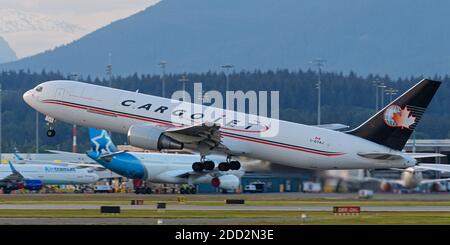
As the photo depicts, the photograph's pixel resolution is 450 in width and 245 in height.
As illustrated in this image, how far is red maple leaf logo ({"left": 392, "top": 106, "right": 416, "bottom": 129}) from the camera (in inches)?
3073

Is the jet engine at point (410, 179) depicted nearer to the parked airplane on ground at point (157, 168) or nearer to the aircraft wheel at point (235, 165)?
the aircraft wheel at point (235, 165)

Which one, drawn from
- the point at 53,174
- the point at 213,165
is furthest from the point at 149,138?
the point at 53,174

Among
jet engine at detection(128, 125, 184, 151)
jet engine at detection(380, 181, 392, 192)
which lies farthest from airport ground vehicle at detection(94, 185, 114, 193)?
jet engine at detection(380, 181, 392, 192)

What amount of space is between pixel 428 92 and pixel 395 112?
2.57 meters

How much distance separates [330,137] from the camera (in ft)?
255

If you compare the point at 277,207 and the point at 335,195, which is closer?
the point at 335,195

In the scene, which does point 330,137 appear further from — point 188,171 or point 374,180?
point 188,171

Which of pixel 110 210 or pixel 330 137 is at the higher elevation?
pixel 330 137

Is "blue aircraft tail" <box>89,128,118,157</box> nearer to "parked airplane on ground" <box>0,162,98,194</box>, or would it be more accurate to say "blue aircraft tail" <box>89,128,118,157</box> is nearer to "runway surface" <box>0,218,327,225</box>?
"parked airplane on ground" <box>0,162,98,194</box>

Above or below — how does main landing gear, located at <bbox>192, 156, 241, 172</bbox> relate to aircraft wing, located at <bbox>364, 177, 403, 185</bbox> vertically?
above

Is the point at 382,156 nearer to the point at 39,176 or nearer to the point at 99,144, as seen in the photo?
the point at 99,144

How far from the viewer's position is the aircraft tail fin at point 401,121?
7750cm

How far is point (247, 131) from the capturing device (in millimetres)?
77812

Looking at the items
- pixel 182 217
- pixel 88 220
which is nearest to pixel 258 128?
pixel 182 217
